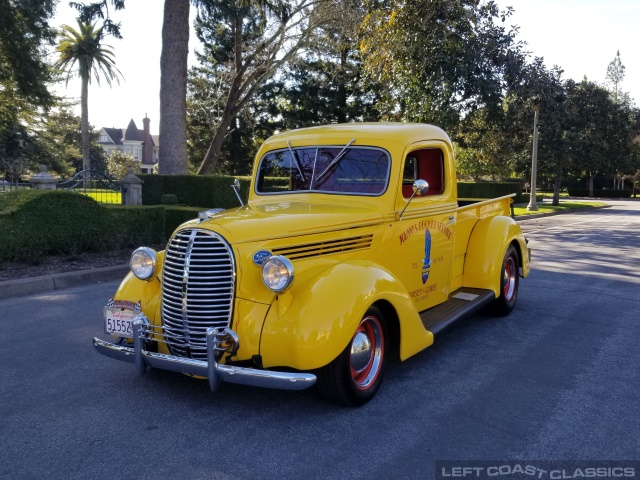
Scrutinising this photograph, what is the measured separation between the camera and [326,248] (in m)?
3.93

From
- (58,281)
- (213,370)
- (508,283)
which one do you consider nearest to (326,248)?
(213,370)

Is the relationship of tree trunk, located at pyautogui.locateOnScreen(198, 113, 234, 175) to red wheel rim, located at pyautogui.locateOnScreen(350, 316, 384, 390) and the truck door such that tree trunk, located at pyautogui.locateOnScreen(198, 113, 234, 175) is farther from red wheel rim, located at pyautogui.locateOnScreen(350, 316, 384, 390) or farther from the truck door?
red wheel rim, located at pyautogui.locateOnScreen(350, 316, 384, 390)

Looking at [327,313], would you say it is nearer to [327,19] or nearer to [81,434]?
[81,434]

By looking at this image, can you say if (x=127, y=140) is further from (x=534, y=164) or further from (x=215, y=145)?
(x=534, y=164)

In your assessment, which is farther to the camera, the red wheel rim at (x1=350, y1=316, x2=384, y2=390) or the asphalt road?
the red wheel rim at (x1=350, y1=316, x2=384, y2=390)

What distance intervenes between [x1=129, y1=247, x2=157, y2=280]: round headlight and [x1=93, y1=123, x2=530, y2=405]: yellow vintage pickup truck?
0.01m

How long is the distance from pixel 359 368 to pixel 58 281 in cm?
564

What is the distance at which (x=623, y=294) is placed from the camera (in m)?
7.48

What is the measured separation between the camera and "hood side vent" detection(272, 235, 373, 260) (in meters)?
3.72

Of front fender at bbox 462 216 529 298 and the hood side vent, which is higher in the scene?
the hood side vent

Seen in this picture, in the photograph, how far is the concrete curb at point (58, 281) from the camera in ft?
23.5

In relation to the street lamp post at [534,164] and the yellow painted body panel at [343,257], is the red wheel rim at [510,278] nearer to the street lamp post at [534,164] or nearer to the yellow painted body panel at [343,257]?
the yellow painted body panel at [343,257]

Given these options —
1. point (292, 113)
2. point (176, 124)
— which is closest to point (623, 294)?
point (176, 124)

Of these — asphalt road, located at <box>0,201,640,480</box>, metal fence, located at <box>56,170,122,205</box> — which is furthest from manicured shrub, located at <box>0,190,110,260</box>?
metal fence, located at <box>56,170,122,205</box>
